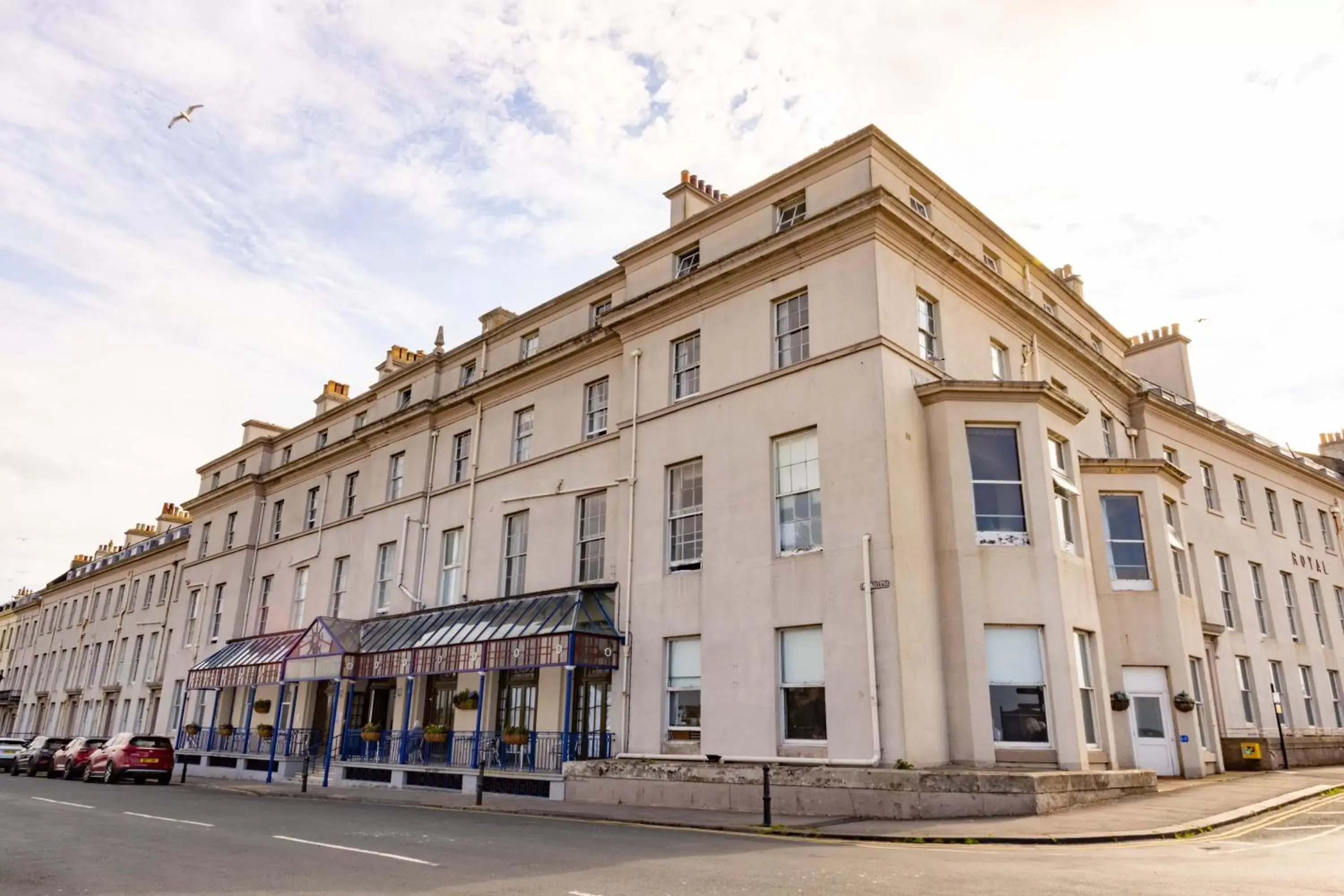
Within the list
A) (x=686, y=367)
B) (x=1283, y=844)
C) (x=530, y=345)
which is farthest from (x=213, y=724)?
(x=1283, y=844)

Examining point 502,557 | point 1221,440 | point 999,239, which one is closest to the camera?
point 999,239

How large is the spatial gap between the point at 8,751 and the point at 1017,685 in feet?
127

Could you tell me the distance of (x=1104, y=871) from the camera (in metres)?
8.78

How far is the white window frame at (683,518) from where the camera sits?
63.7ft

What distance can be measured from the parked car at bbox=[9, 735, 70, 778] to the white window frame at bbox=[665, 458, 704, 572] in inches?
1037

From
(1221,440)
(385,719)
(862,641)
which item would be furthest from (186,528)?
(1221,440)

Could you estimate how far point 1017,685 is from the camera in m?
16.0

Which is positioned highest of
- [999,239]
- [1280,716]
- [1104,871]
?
[999,239]

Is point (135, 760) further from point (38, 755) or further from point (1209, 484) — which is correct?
point (1209, 484)

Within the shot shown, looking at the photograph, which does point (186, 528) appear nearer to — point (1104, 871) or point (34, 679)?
point (34, 679)

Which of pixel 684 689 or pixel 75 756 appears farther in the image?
pixel 75 756

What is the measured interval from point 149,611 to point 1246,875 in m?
50.7

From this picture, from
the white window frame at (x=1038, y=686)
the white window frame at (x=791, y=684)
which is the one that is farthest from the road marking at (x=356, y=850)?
the white window frame at (x=1038, y=686)

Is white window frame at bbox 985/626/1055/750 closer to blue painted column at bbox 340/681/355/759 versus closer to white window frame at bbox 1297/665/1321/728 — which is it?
white window frame at bbox 1297/665/1321/728
